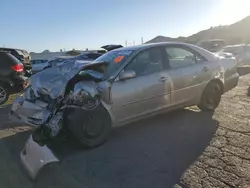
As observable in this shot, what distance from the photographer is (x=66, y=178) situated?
3777mm

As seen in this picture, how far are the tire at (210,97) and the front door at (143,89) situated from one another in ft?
3.82

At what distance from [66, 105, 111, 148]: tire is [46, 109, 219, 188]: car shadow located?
0.16 meters

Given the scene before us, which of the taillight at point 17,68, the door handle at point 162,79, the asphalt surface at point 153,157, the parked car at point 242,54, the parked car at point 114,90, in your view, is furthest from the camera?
the parked car at point 242,54

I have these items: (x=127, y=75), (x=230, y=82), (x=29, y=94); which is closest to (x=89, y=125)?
(x=127, y=75)

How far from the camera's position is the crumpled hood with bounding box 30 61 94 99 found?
193 inches

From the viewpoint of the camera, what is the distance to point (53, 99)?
484 cm

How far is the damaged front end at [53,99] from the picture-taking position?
450cm

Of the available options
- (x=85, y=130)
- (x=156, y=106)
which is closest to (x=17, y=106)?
(x=85, y=130)

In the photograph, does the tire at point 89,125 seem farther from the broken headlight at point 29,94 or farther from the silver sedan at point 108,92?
the broken headlight at point 29,94

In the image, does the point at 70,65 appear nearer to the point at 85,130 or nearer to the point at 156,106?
the point at 85,130

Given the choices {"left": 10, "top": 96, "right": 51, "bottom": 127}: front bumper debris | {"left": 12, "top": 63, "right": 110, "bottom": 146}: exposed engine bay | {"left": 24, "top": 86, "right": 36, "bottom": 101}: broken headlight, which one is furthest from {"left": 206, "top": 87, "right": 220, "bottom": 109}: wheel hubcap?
{"left": 24, "top": 86, "right": 36, "bottom": 101}: broken headlight

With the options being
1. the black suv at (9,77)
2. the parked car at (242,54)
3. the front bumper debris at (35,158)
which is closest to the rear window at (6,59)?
the black suv at (9,77)

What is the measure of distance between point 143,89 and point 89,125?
1206mm

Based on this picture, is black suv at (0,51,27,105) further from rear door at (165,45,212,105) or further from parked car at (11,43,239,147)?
rear door at (165,45,212,105)
